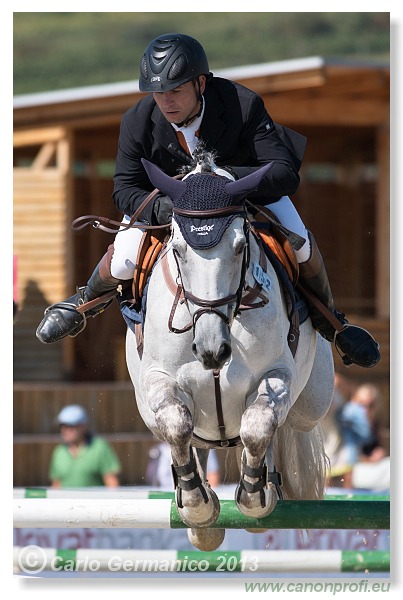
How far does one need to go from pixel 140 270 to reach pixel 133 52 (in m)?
47.3

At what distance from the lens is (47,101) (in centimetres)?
1290

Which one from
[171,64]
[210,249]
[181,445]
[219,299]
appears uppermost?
[171,64]

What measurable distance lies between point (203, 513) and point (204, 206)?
1.38 m

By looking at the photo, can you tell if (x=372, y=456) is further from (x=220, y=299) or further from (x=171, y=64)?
(x=220, y=299)

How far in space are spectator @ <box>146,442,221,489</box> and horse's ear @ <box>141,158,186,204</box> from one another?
16.9 feet

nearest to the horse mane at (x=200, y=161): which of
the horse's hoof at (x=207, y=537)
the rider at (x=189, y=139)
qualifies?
the rider at (x=189, y=139)

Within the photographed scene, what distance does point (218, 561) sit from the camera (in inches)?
239

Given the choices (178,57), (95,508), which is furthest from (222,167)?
(95,508)

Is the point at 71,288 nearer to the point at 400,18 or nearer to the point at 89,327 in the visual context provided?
the point at 89,327

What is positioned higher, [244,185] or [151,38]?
[151,38]

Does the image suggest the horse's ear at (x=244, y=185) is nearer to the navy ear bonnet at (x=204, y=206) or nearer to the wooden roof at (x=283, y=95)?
the navy ear bonnet at (x=204, y=206)

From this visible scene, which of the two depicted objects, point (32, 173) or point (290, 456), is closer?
point (290, 456)

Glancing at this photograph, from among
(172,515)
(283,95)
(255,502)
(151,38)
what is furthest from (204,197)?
(151,38)
